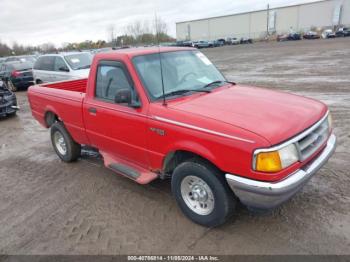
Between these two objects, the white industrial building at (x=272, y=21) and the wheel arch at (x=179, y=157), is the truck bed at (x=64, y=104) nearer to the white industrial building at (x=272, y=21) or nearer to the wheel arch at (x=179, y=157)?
the wheel arch at (x=179, y=157)

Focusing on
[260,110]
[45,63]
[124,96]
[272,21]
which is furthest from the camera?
[272,21]

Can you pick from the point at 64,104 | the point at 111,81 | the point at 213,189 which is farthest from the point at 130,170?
the point at 64,104

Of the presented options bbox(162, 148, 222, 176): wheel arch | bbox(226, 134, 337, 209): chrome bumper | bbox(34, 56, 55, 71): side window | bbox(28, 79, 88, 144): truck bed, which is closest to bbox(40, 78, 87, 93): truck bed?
bbox(28, 79, 88, 144): truck bed

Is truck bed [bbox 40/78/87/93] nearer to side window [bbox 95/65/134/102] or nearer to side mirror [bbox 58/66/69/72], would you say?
side window [bbox 95/65/134/102]

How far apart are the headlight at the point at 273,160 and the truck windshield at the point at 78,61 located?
32.6ft

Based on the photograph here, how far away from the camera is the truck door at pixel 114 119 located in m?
3.90

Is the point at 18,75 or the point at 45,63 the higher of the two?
the point at 45,63

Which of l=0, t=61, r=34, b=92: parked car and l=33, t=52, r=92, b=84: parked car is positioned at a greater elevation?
l=33, t=52, r=92, b=84: parked car

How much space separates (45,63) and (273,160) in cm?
1210

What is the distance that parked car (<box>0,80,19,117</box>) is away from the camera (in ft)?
32.4

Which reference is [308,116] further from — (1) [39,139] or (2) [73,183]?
(1) [39,139]

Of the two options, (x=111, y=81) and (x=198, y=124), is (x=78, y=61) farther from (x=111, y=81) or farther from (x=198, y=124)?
(x=198, y=124)

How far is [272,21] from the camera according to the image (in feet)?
293

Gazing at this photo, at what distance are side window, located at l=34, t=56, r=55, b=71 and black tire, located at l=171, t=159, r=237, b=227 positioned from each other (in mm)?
10438
